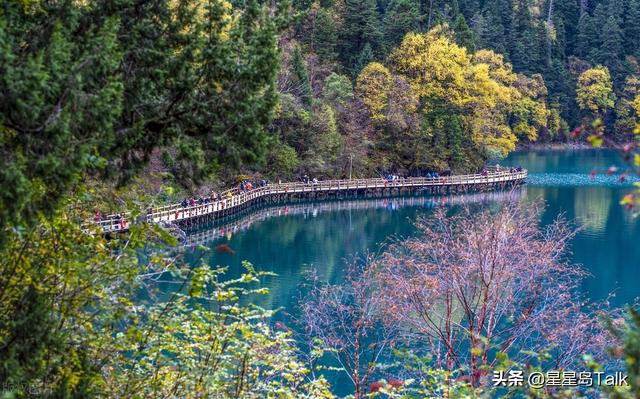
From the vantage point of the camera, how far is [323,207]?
39.3 m

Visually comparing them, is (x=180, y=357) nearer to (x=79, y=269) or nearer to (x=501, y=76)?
(x=79, y=269)

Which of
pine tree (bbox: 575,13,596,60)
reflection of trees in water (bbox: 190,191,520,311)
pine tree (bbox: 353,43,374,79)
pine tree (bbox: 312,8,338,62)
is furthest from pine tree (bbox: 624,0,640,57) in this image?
pine tree (bbox: 312,8,338,62)

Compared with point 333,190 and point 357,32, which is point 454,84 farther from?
point 333,190

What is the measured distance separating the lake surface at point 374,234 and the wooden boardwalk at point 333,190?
3.49 ft

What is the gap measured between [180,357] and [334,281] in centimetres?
1599

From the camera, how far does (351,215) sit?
1469 inches

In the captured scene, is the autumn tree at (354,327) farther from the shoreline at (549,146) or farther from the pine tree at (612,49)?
the pine tree at (612,49)

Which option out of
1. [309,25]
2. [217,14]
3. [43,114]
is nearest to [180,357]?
[43,114]

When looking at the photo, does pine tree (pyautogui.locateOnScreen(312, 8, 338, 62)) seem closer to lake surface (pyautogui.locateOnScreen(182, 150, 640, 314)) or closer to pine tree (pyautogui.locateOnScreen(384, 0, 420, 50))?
pine tree (pyautogui.locateOnScreen(384, 0, 420, 50))

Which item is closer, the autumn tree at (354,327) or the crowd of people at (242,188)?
the autumn tree at (354,327)

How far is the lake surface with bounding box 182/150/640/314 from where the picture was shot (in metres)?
23.9

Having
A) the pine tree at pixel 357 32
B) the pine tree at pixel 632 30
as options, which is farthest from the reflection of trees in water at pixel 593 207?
the pine tree at pixel 632 30

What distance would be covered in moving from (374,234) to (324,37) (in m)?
18.7

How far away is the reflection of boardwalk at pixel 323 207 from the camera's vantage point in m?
31.8
